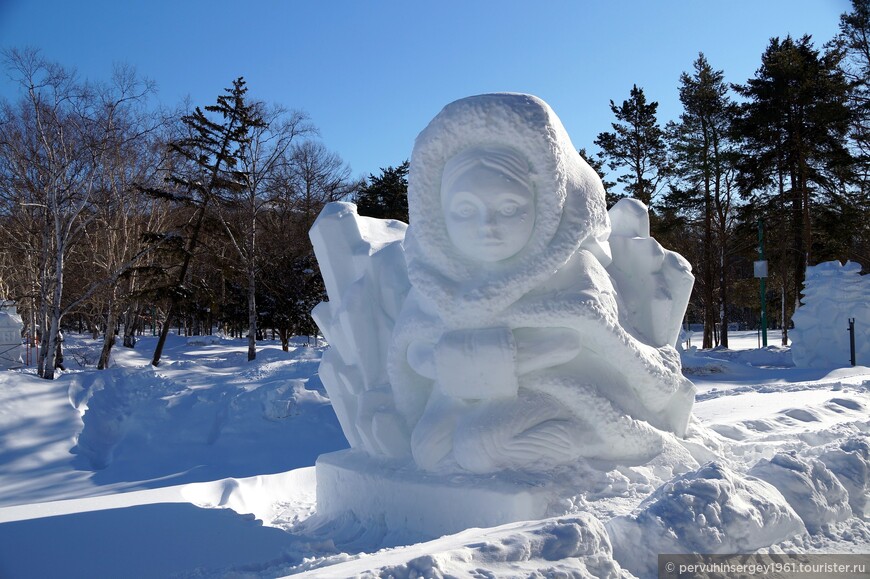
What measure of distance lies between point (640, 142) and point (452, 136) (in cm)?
2014

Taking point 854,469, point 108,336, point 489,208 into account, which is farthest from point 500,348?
point 108,336

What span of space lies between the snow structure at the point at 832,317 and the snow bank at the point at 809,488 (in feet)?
40.0

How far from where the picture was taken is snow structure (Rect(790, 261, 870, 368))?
13.4 meters

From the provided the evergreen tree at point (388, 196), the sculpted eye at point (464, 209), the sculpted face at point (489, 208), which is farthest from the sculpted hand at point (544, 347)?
the evergreen tree at point (388, 196)

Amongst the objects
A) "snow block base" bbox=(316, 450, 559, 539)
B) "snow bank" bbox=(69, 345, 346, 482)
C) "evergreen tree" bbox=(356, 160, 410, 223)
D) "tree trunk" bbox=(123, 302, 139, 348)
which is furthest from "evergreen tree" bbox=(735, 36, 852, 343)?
"tree trunk" bbox=(123, 302, 139, 348)

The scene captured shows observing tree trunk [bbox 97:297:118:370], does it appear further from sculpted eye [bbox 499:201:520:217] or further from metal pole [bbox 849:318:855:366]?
metal pole [bbox 849:318:855:366]

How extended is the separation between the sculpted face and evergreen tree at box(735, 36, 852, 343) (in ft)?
59.6

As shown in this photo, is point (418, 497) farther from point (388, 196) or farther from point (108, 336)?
point (388, 196)

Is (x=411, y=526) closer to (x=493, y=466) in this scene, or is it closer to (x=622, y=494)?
(x=493, y=466)

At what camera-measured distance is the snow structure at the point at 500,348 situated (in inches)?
130

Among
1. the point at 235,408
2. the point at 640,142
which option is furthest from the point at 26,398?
the point at 640,142

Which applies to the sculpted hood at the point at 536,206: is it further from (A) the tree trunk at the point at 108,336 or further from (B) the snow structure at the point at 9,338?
(B) the snow structure at the point at 9,338

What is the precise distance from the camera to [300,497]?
5.06 m

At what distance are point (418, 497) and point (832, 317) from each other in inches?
537
